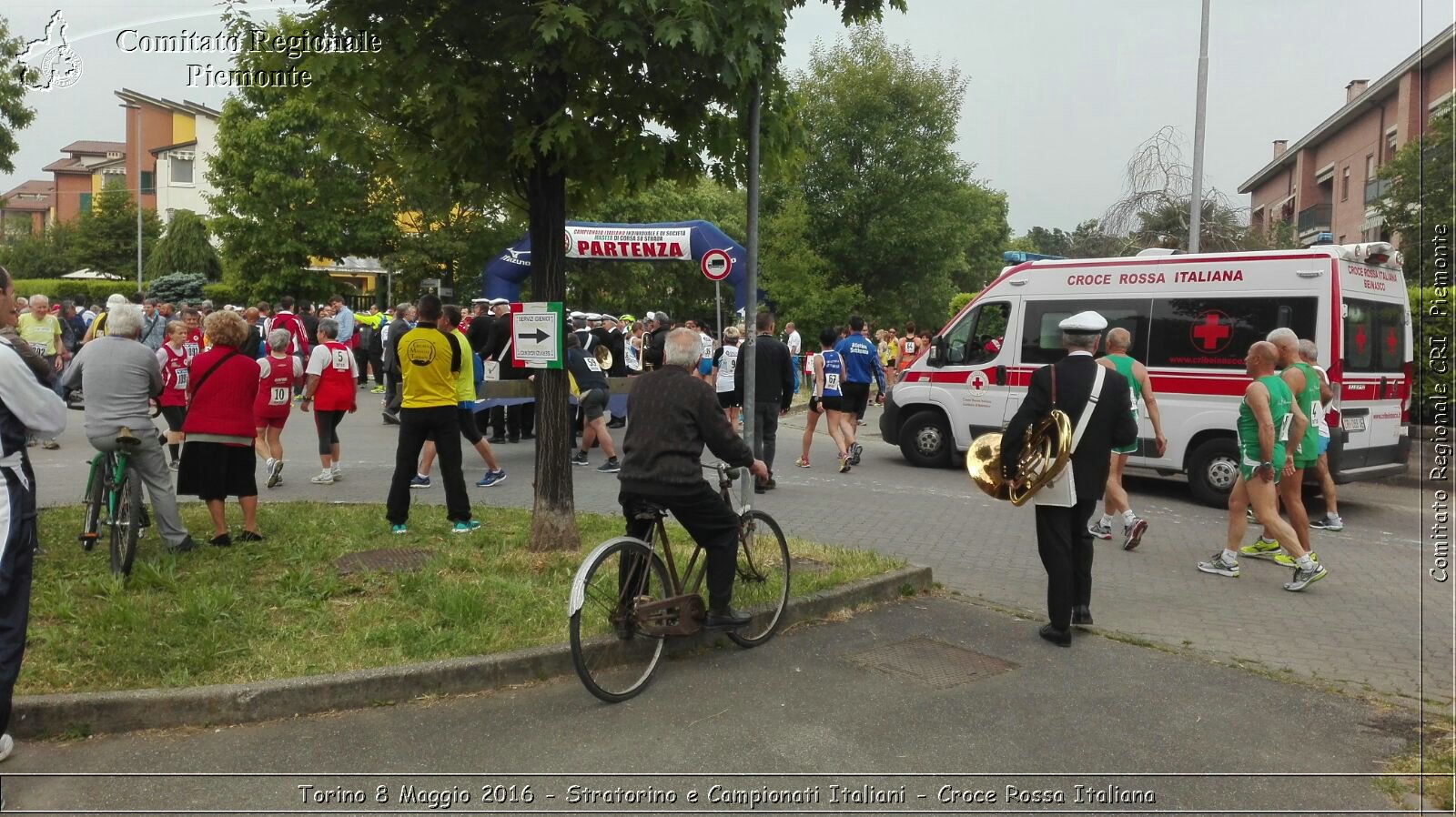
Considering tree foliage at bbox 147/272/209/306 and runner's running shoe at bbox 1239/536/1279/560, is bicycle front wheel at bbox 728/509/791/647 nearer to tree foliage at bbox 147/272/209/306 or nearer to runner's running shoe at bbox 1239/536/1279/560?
runner's running shoe at bbox 1239/536/1279/560

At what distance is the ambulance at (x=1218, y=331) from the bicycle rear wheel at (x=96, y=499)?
30.2 ft

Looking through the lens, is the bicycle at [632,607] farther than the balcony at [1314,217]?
No

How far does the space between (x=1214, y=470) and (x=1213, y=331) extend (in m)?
1.43

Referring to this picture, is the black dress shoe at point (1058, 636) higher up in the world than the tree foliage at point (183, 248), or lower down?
lower down

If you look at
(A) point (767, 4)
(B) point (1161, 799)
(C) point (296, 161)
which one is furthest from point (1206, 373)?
(C) point (296, 161)

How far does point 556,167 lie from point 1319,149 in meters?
41.3

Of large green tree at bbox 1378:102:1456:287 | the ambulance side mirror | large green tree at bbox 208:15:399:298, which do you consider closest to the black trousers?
the ambulance side mirror

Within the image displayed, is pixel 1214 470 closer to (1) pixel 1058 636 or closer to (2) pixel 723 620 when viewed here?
(1) pixel 1058 636

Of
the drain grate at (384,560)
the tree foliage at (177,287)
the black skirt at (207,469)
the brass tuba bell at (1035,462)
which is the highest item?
the tree foliage at (177,287)

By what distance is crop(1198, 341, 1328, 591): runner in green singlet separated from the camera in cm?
759

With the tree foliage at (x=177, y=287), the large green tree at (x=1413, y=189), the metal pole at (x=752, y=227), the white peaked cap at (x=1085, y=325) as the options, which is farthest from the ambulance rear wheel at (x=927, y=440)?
the tree foliage at (x=177, y=287)

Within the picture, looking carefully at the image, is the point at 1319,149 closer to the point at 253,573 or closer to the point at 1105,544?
the point at 1105,544

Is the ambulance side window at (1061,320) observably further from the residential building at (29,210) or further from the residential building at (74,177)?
the residential building at (74,177)

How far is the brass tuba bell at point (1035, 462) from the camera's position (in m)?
6.01
